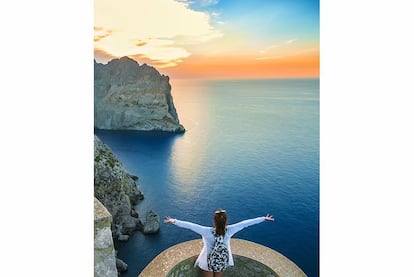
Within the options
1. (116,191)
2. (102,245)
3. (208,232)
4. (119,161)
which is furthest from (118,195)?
(208,232)

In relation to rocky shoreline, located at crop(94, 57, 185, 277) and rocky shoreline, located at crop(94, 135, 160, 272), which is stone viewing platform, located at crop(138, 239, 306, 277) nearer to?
rocky shoreline, located at crop(94, 57, 185, 277)

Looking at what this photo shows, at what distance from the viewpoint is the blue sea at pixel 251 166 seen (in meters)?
6.21

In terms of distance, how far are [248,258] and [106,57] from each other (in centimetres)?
340

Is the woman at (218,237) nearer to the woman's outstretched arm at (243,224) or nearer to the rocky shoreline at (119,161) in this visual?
the woman's outstretched arm at (243,224)

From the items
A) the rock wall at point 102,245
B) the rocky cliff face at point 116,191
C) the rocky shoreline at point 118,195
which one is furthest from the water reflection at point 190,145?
the rock wall at point 102,245

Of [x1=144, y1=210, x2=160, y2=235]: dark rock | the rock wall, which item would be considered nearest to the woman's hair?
the rock wall

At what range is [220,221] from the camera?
2486 mm

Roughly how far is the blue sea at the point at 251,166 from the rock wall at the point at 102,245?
307 cm

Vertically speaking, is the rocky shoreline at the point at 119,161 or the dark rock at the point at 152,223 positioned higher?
the rocky shoreline at the point at 119,161

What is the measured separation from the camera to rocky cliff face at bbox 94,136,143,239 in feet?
33.6

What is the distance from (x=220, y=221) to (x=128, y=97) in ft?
35.3
